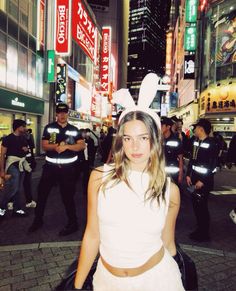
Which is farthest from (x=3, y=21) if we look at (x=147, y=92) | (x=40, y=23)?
(x=147, y=92)

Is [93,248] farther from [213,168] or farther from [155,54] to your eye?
[155,54]

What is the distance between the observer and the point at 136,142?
1706 millimetres

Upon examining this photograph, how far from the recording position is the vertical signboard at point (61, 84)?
21.5m

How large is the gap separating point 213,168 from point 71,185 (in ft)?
7.79

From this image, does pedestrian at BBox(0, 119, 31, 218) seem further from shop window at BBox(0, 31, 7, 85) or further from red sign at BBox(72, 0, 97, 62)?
red sign at BBox(72, 0, 97, 62)

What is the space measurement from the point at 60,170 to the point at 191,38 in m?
29.8

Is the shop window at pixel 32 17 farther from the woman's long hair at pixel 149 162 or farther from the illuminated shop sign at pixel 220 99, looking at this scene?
the woman's long hair at pixel 149 162

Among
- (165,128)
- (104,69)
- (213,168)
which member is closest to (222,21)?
(104,69)

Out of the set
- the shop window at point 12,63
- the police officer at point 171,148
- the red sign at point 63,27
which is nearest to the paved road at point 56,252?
the police officer at point 171,148

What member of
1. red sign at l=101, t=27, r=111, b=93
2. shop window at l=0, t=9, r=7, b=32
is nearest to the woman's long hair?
shop window at l=0, t=9, r=7, b=32

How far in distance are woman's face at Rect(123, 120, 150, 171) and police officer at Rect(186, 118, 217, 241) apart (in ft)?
12.4

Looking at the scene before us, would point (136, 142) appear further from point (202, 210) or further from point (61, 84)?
point (61, 84)

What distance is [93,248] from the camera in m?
1.72

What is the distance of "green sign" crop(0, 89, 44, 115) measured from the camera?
49.7 ft
